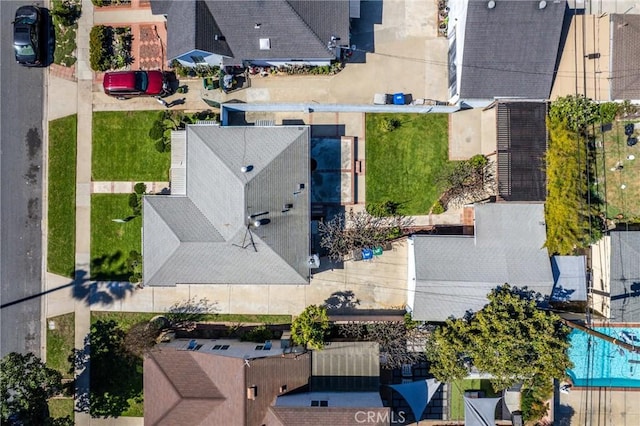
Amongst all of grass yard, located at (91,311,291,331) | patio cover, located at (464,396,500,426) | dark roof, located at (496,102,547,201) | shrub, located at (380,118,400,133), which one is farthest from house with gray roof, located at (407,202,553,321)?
grass yard, located at (91,311,291,331)

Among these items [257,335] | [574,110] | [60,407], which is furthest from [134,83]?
[574,110]

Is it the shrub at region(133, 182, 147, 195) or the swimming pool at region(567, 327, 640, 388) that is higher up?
the shrub at region(133, 182, 147, 195)

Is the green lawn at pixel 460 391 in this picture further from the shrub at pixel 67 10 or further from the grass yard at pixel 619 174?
the shrub at pixel 67 10

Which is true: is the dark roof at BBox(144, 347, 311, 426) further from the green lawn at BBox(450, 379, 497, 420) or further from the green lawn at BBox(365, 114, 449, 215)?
the green lawn at BBox(365, 114, 449, 215)

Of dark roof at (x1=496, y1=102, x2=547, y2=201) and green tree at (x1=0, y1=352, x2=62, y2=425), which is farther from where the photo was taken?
Result: dark roof at (x1=496, y1=102, x2=547, y2=201)

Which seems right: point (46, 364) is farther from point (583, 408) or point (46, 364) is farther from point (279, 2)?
point (583, 408)

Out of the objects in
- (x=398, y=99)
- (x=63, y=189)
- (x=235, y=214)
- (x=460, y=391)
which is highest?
(x=398, y=99)

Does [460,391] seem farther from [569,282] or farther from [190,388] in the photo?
[190,388]
